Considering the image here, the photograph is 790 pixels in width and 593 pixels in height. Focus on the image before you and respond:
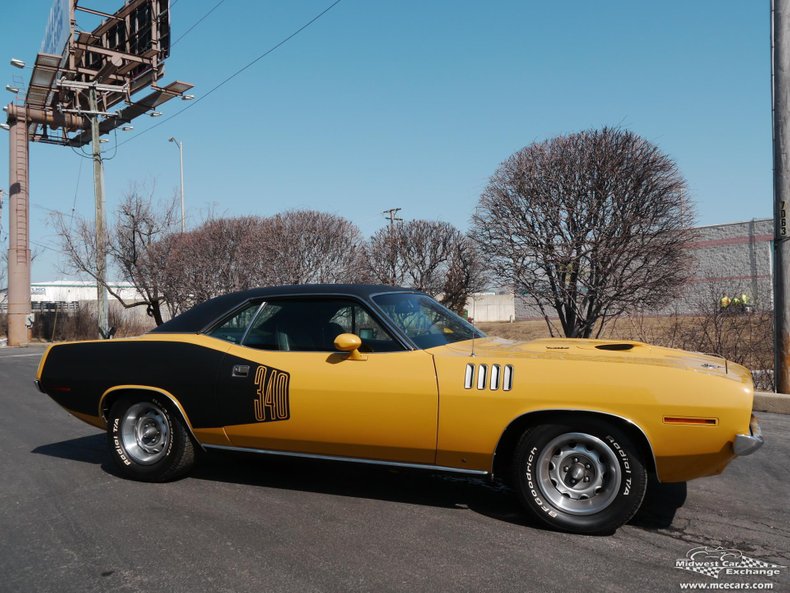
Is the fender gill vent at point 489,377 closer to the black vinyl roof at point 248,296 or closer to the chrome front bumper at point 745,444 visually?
the black vinyl roof at point 248,296

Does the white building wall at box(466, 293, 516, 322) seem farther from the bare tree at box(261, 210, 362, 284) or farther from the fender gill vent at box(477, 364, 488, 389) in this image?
the fender gill vent at box(477, 364, 488, 389)

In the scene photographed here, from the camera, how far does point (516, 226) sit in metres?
13.0

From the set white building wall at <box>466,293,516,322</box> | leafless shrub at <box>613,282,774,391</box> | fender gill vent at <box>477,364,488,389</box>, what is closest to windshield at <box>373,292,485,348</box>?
fender gill vent at <box>477,364,488,389</box>

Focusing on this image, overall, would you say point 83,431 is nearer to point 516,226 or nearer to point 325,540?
point 325,540

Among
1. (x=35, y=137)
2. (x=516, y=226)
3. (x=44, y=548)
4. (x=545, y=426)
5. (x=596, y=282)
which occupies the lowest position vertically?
(x=44, y=548)

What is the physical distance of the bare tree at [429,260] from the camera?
20.9m

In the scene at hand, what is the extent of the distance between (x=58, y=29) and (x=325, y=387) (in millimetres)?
32157

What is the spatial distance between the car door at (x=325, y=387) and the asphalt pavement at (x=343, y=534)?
0.44 meters

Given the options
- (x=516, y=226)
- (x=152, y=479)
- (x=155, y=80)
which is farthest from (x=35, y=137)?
(x=152, y=479)

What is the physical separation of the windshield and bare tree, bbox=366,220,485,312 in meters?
15.7

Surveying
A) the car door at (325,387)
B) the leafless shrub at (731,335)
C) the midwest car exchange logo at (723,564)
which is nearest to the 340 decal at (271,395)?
the car door at (325,387)

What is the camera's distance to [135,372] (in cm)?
498

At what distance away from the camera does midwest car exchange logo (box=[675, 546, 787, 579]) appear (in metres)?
3.25

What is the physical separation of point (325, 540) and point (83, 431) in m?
4.60
